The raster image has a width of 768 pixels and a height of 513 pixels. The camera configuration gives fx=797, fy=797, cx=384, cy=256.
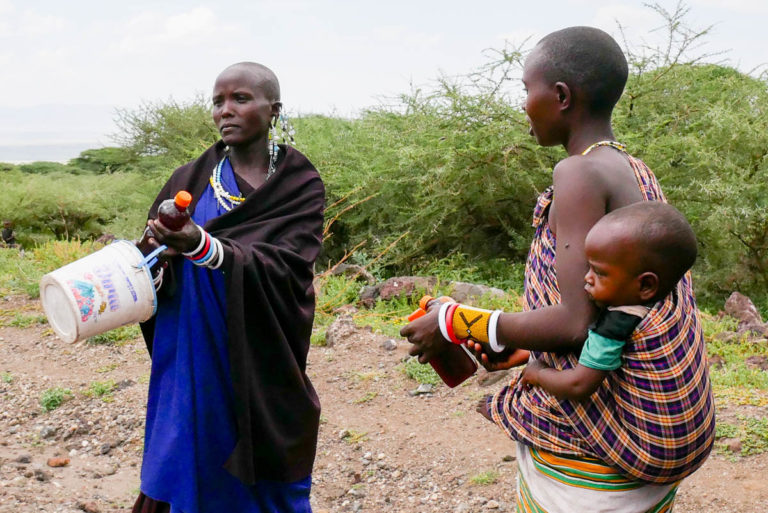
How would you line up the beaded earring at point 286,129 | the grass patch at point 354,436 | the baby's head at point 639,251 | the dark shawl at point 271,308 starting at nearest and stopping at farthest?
1. the baby's head at point 639,251
2. the dark shawl at point 271,308
3. the beaded earring at point 286,129
4. the grass patch at point 354,436

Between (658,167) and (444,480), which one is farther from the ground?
(658,167)

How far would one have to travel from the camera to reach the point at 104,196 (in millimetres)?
11539

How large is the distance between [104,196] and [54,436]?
292 inches

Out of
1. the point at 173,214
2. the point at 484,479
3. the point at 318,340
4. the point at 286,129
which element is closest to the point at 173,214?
the point at 173,214

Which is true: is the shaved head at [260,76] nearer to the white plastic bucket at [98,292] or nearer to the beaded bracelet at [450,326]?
the white plastic bucket at [98,292]

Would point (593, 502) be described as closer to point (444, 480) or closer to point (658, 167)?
point (444, 480)

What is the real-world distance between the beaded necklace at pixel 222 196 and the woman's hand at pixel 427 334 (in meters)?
1.16

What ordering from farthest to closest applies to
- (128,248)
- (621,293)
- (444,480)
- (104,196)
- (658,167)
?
(104,196) < (658,167) < (444,480) < (128,248) < (621,293)

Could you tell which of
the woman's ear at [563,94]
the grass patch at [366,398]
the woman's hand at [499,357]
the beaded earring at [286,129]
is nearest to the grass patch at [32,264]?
the grass patch at [366,398]

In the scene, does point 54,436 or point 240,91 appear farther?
point 54,436

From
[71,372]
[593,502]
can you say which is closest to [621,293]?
[593,502]

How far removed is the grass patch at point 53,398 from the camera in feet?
16.5

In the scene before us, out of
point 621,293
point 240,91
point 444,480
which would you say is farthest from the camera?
point 444,480

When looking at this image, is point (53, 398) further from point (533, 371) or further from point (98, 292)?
point (533, 371)
